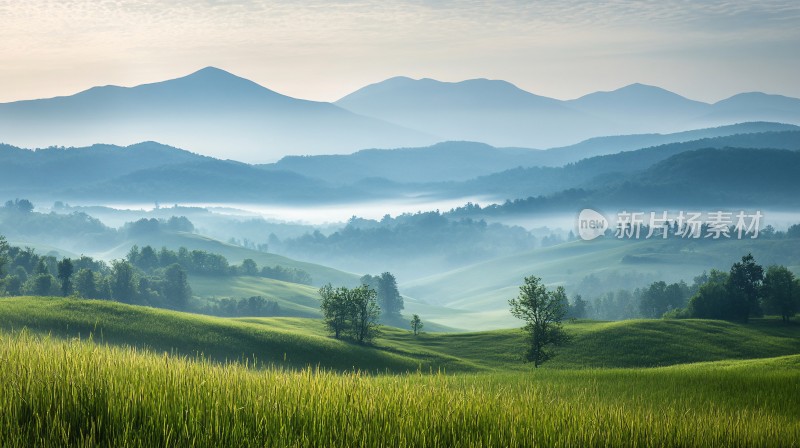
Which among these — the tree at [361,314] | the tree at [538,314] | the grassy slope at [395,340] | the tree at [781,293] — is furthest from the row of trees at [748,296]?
the tree at [361,314]

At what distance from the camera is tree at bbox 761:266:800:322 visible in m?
129

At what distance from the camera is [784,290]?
12975 centimetres

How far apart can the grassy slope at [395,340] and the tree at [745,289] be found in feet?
30.6

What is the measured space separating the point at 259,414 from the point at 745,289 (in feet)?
458

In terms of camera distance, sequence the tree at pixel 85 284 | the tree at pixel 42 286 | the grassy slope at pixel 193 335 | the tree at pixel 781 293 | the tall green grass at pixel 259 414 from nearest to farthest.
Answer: the tall green grass at pixel 259 414 < the grassy slope at pixel 193 335 < the tree at pixel 781 293 < the tree at pixel 42 286 < the tree at pixel 85 284

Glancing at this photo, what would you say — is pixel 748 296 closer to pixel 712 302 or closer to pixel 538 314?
pixel 712 302

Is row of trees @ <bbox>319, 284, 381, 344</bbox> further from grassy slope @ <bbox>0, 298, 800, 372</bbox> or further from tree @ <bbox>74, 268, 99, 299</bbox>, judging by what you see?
tree @ <bbox>74, 268, 99, 299</bbox>

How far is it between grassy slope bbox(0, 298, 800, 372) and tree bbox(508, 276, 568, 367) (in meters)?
5.75

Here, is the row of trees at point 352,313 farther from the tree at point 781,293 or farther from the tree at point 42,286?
the tree at point 42,286

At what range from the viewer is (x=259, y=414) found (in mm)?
12148

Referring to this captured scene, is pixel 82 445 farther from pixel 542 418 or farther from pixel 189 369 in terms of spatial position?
pixel 542 418

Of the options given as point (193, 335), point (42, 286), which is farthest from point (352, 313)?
point (42, 286)

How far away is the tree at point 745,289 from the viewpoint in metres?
131

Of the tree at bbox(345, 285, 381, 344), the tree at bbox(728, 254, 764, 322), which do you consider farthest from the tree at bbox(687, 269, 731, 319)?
the tree at bbox(345, 285, 381, 344)
